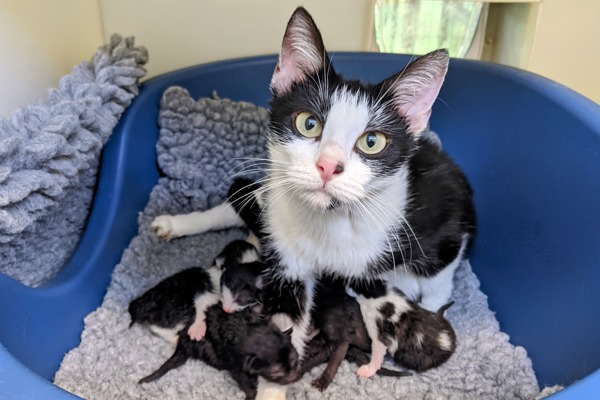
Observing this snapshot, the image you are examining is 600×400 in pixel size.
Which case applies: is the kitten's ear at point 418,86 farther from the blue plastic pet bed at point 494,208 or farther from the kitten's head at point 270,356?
the kitten's head at point 270,356

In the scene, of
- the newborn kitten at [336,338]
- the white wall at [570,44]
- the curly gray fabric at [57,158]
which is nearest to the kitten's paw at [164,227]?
the curly gray fabric at [57,158]

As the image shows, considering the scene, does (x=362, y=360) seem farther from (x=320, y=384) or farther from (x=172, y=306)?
(x=172, y=306)

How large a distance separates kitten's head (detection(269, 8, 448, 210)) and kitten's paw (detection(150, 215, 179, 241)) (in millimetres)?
618

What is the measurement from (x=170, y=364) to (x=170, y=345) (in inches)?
3.9

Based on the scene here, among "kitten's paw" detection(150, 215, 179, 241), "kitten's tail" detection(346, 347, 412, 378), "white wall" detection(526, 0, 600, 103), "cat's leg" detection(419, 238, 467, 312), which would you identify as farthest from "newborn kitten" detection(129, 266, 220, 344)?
"white wall" detection(526, 0, 600, 103)

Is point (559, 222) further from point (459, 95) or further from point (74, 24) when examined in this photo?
point (74, 24)

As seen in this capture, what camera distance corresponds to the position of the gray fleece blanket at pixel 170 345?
130 cm

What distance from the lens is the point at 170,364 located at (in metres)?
1.33

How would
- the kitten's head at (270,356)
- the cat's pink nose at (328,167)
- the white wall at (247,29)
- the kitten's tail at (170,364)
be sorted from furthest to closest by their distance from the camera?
1. the white wall at (247,29)
2. the kitten's tail at (170,364)
3. the kitten's head at (270,356)
4. the cat's pink nose at (328,167)

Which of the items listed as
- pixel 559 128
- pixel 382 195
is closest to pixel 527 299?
pixel 559 128

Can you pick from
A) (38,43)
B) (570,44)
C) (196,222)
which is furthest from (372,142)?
(570,44)

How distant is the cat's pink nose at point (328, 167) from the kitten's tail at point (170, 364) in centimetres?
64

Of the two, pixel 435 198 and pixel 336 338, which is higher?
pixel 435 198

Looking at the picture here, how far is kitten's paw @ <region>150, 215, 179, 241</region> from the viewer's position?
168 centimetres
